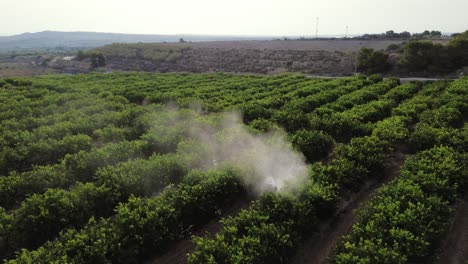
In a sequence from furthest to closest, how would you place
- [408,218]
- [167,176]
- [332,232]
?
[167,176], [332,232], [408,218]

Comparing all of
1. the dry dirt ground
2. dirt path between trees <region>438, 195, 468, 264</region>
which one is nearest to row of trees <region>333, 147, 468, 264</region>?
dirt path between trees <region>438, 195, 468, 264</region>

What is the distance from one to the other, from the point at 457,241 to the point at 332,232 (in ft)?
13.0

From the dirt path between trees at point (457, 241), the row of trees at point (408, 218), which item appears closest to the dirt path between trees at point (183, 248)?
the row of trees at point (408, 218)

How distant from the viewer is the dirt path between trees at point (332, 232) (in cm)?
1055

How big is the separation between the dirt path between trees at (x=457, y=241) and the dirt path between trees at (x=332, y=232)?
2923 mm

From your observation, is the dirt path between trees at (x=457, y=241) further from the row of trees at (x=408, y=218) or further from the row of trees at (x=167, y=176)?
the row of trees at (x=167, y=176)

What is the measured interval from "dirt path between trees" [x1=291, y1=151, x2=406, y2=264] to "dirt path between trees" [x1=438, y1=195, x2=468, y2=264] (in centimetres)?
292

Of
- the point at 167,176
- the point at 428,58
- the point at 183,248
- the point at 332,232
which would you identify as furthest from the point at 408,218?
the point at 428,58

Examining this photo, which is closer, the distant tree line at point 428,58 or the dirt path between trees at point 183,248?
the dirt path between trees at point 183,248

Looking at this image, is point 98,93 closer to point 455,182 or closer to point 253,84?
point 253,84

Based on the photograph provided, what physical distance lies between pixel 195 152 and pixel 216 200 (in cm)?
447

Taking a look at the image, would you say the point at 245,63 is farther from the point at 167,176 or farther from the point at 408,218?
the point at 408,218

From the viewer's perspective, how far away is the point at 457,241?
36.2 feet

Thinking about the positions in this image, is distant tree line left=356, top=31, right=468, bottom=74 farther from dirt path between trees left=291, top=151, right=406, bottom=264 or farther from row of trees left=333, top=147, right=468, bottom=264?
row of trees left=333, top=147, right=468, bottom=264
